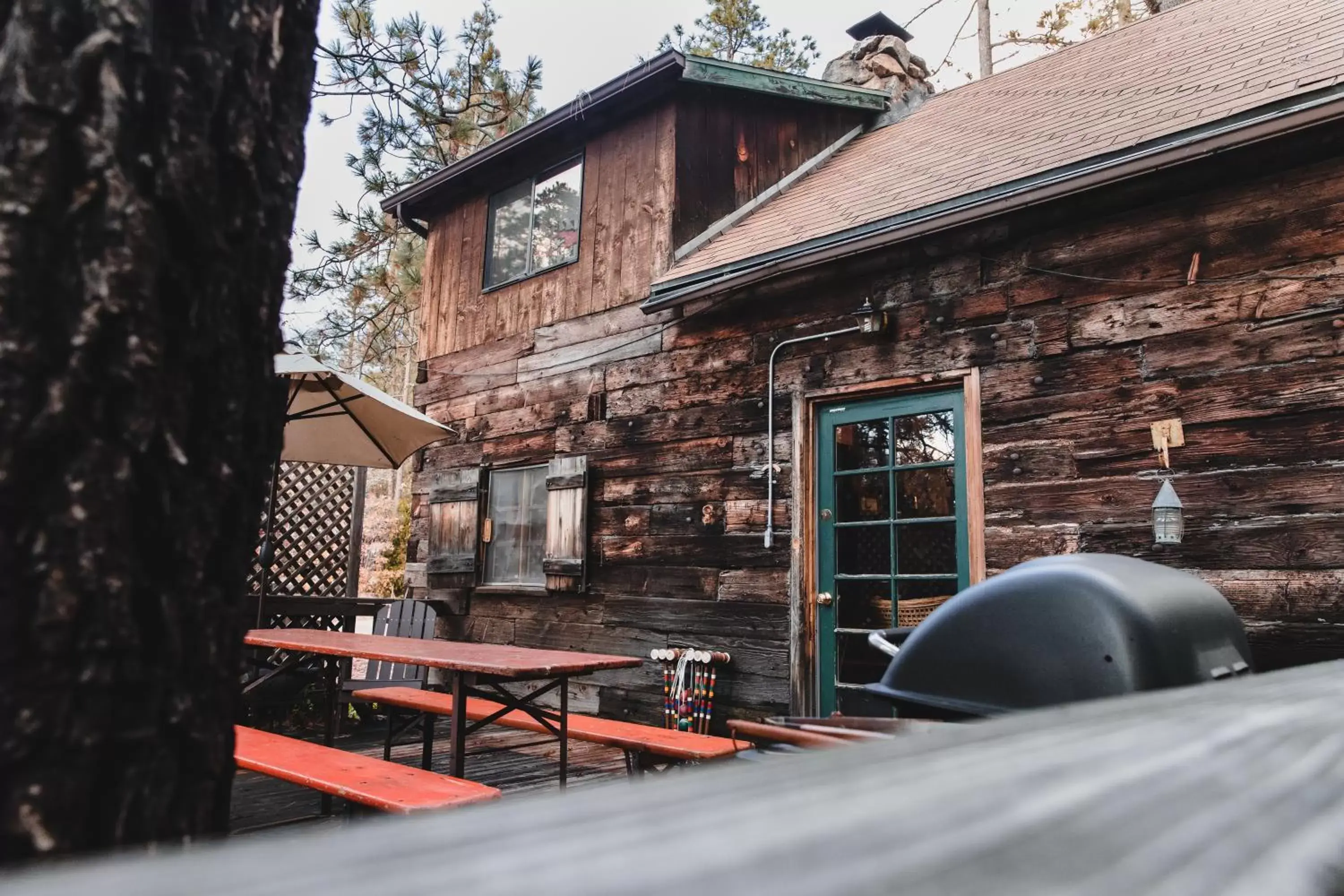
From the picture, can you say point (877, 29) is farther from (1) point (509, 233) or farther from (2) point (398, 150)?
(2) point (398, 150)

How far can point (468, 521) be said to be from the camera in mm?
7477

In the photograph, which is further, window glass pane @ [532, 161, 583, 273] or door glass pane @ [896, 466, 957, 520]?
window glass pane @ [532, 161, 583, 273]

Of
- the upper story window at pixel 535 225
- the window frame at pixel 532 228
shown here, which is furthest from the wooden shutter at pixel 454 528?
the upper story window at pixel 535 225

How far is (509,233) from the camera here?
8039 millimetres

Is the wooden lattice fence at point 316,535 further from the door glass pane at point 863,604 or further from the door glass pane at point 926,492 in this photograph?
the door glass pane at point 926,492

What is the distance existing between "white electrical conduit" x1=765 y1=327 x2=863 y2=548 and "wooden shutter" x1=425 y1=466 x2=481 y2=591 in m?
3.04

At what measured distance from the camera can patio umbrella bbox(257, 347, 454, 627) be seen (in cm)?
543

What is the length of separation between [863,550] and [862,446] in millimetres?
640

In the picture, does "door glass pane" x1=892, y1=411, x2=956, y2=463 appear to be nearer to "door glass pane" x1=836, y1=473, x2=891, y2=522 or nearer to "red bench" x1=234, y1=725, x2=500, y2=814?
"door glass pane" x1=836, y1=473, x2=891, y2=522

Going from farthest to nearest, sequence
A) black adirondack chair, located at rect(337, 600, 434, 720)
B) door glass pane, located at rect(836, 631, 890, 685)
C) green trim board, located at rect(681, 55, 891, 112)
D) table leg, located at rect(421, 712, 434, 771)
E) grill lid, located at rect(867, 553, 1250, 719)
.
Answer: green trim board, located at rect(681, 55, 891, 112) < black adirondack chair, located at rect(337, 600, 434, 720) < door glass pane, located at rect(836, 631, 890, 685) < table leg, located at rect(421, 712, 434, 771) < grill lid, located at rect(867, 553, 1250, 719)

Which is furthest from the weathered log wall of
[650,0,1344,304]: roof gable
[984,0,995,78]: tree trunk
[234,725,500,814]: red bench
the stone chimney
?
[984,0,995,78]: tree trunk

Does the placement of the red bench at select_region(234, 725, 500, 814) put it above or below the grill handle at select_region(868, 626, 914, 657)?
below

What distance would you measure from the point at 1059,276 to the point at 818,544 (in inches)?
81.1

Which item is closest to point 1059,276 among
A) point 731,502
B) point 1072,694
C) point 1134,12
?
point 731,502
